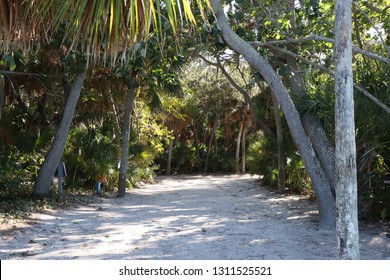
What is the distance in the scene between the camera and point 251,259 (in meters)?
6.37

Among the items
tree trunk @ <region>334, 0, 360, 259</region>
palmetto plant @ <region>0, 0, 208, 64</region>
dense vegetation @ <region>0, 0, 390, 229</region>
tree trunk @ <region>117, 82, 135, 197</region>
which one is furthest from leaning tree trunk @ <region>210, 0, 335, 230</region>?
tree trunk @ <region>117, 82, 135, 197</region>

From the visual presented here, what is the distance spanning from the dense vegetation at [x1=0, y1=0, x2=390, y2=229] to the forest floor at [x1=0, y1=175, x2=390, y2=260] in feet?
6.17

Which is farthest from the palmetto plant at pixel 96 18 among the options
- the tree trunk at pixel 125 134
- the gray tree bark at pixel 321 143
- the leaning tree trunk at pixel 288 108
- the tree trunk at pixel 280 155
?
the tree trunk at pixel 280 155

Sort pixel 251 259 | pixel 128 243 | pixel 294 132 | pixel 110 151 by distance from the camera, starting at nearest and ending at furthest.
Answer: pixel 251 259
pixel 128 243
pixel 294 132
pixel 110 151

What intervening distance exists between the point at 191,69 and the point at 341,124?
1805 cm

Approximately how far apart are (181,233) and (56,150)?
5.00 metres

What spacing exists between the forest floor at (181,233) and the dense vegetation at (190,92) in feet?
6.17

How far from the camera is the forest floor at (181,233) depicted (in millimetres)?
6773

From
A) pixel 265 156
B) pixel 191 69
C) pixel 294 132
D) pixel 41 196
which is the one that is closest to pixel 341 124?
pixel 294 132

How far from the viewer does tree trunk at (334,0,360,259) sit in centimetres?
455

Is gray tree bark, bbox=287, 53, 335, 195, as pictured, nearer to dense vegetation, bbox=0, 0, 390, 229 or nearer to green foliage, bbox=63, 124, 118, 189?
dense vegetation, bbox=0, 0, 390, 229

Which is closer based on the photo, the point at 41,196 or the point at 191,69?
the point at 41,196

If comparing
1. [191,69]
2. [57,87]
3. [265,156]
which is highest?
[191,69]

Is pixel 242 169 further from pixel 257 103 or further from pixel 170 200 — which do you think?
pixel 170 200
